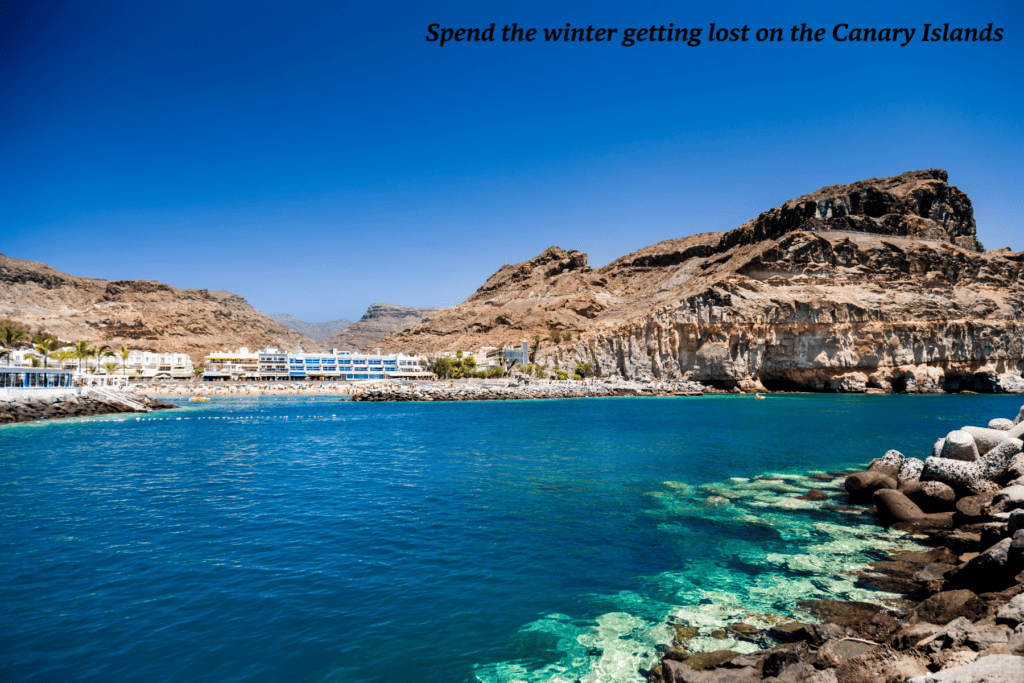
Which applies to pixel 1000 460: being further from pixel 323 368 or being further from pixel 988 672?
pixel 323 368

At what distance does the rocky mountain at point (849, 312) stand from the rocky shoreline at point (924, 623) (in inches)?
3092

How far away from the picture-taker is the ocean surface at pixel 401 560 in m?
8.30

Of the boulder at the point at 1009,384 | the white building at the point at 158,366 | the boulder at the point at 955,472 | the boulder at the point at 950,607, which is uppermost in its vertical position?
the white building at the point at 158,366

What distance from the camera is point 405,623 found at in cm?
926

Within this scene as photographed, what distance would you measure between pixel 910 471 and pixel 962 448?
71.2 inches

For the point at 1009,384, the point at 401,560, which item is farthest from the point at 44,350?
the point at 1009,384

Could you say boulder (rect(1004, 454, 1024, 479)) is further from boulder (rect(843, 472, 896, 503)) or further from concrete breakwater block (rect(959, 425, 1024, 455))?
boulder (rect(843, 472, 896, 503))

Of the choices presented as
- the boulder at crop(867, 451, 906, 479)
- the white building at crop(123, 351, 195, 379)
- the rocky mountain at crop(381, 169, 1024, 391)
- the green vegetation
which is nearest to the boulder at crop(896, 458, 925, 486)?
the boulder at crop(867, 451, 906, 479)

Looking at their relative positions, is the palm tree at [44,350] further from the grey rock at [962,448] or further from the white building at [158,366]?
the grey rock at [962,448]

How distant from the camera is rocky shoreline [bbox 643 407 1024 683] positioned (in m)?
6.45

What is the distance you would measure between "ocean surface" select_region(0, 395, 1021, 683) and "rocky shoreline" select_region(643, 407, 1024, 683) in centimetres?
60

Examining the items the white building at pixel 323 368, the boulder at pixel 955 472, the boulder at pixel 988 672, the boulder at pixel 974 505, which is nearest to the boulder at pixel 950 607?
the boulder at pixel 988 672

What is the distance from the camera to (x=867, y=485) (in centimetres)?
1695

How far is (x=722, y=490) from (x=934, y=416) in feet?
131
